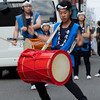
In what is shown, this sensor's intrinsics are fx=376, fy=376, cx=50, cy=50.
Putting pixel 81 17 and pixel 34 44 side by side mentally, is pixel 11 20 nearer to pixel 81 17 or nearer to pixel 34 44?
pixel 81 17

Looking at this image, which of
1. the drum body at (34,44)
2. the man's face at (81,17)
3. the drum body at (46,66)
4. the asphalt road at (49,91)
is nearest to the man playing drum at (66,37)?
the drum body at (46,66)

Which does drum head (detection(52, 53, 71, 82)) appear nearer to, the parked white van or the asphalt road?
the asphalt road

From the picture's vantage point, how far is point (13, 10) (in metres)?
10.0

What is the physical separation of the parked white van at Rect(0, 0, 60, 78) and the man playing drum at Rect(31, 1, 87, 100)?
3.74 metres

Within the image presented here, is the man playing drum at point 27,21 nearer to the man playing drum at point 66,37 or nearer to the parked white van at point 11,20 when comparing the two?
the man playing drum at point 66,37

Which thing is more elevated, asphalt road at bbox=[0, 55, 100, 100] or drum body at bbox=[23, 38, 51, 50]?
drum body at bbox=[23, 38, 51, 50]

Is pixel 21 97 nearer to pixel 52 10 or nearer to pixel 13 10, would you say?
pixel 13 10

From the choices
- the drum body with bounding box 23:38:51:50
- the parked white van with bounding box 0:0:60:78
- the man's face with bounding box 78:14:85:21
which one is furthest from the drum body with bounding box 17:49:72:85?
the man's face with bounding box 78:14:85:21

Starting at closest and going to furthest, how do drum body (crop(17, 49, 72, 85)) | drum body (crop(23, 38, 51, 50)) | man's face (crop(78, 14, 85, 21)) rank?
1. drum body (crop(17, 49, 72, 85))
2. drum body (crop(23, 38, 51, 50))
3. man's face (crop(78, 14, 85, 21))

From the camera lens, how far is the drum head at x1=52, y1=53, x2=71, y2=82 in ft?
15.7

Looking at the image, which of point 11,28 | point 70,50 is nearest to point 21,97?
point 70,50

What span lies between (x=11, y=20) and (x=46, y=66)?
5500 millimetres

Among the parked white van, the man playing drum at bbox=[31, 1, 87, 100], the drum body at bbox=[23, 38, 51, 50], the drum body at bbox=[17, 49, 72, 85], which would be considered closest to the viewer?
the drum body at bbox=[17, 49, 72, 85]

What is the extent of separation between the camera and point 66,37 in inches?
211
